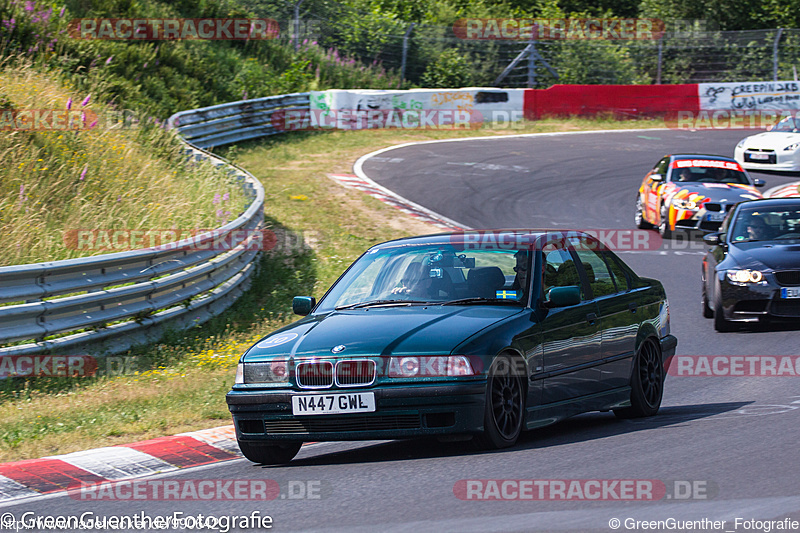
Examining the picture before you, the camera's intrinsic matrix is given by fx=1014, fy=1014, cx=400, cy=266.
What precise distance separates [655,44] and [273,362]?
3284 centimetres

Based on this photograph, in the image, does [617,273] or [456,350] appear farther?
[617,273]

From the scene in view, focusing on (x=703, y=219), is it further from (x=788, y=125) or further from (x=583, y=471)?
(x=583, y=471)

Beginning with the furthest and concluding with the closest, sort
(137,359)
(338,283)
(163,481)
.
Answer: (137,359) < (338,283) < (163,481)

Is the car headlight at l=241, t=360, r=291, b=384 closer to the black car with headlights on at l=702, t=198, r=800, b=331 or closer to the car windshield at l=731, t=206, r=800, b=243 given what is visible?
the black car with headlights on at l=702, t=198, r=800, b=331

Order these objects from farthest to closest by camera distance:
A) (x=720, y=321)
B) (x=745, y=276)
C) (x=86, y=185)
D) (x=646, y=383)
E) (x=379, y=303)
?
(x=86, y=185) → (x=720, y=321) → (x=745, y=276) → (x=646, y=383) → (x=379, y=303)

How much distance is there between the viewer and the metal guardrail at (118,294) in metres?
8.96

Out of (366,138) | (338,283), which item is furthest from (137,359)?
(366,138)

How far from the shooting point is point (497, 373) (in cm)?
600

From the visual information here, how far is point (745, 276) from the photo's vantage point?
11570mm

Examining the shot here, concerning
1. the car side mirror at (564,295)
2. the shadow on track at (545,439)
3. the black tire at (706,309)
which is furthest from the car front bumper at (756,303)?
the car side mirror at (564,295)

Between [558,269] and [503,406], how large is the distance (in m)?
1.45

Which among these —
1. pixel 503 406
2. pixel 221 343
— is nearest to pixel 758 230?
pixel 221 343

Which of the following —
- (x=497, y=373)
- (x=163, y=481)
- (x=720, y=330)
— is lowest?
(x=720, y=330)

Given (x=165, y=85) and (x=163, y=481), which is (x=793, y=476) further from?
(x=165, y=85)
